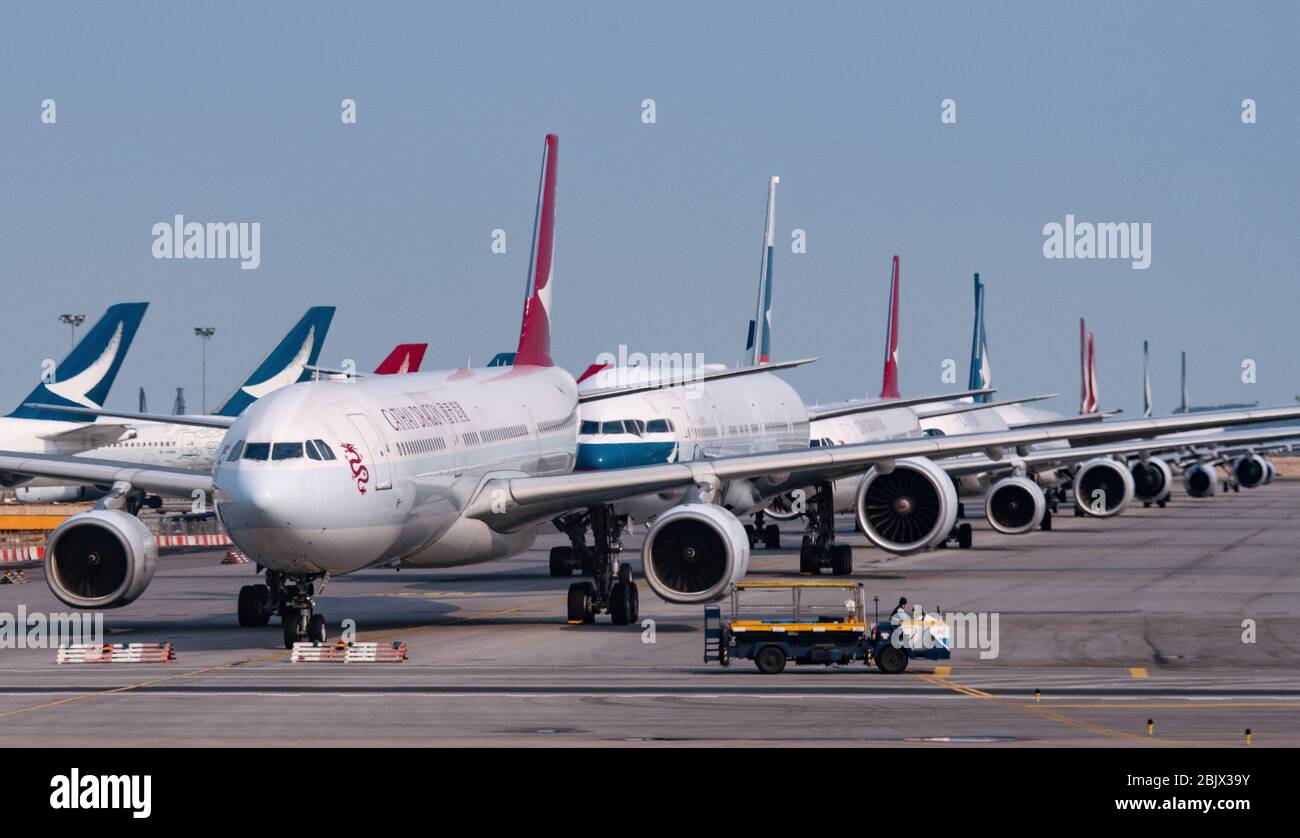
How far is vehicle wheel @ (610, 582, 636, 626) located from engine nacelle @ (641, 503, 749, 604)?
6.23 feet

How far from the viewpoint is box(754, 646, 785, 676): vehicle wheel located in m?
26.2

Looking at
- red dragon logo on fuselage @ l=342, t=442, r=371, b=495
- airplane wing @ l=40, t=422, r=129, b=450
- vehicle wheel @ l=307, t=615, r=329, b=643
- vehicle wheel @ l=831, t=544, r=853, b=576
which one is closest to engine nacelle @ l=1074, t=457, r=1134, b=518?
vehicle wheel @ l=831, t=544, r=853, b=576

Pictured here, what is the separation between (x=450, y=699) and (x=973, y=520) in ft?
209

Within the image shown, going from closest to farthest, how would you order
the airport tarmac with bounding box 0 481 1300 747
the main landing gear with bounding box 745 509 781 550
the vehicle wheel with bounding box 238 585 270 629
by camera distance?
the airport tarmac with bounding box 0 481 1300 747, the vehicle wheel with bounding box 238 585 270 629, the main landing gear with bounding box 745 509 781 550

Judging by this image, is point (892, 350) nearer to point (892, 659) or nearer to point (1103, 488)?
point (1103, 488)

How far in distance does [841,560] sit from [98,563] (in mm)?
23071

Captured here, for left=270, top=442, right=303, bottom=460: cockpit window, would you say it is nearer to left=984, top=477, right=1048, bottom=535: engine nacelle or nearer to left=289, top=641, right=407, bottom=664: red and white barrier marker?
left=289, top=641, right=407, bottom=664: red and white barrier marker

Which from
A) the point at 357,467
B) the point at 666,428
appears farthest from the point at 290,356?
the point at 357,467

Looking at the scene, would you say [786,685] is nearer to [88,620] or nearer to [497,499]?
[497,499]

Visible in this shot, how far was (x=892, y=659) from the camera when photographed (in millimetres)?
26047

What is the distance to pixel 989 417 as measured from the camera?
8812 cm

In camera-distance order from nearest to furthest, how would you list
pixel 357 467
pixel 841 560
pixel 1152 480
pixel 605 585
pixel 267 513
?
pixel 267 513, pixel 357 467, pixel 605 585, pixel 841 560, pixel 1152 480
